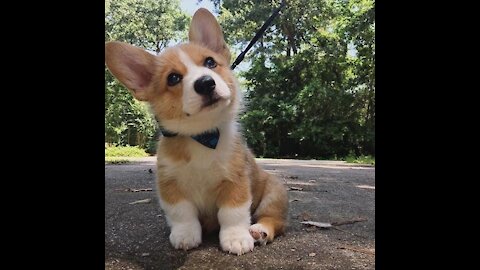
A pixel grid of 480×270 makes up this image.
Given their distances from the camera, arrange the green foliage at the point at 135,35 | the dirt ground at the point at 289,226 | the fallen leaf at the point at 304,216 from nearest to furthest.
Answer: the dirt ground at the point at 289,226
the green foliage at the point at 135,35
the fallen leaf at the point at 304,216

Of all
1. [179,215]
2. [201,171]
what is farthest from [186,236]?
[201,171]

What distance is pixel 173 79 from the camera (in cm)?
125

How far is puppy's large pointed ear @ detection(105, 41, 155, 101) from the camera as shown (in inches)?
50.9

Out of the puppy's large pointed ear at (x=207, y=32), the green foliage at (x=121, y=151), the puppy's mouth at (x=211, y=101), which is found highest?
the puppy's large pointed ear at (x=207, y=32)

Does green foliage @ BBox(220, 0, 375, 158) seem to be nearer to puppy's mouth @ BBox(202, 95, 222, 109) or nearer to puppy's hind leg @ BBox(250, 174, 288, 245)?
puppy's hind leg @ BBox(250, 174, 288, 245)

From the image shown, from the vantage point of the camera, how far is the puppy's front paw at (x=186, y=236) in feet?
4.06

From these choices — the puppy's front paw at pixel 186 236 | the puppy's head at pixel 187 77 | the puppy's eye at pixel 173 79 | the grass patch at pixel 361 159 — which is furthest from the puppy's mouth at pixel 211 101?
the grass patch at pixel 361 159

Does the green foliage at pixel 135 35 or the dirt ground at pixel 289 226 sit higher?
the green foliage at pixel 135 35

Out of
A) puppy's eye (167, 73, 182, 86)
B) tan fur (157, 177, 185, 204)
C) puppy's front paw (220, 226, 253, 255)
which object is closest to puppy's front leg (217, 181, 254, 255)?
puppy's front paw (220, 226, 253, 255)

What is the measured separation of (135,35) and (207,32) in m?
0.26

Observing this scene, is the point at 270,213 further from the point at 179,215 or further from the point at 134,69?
the point at 134,69

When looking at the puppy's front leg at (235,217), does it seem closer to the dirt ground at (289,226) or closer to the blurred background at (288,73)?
the dirt ground at (289,226)

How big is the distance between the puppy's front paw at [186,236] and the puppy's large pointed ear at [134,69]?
1.38 feet
